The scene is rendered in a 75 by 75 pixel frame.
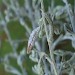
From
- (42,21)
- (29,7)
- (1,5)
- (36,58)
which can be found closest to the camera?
(42,21)

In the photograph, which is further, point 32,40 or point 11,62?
point 11,62

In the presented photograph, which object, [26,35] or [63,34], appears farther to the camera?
[26,35]

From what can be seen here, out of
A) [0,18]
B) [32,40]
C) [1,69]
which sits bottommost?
[32,40]

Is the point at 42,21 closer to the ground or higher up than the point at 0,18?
closer to the ground

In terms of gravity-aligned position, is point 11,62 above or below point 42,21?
above

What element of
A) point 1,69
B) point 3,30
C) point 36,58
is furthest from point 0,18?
point 36,58

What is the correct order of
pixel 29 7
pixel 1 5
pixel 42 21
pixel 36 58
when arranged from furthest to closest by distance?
pixel 1 5, pixel 29 7, pixel 36 58, pixel 42 21

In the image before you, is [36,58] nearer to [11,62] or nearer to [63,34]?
[63,34]

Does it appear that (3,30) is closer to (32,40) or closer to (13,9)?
(13,9)

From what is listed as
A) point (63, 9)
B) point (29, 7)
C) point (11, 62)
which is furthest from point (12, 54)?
point (63, 9)
